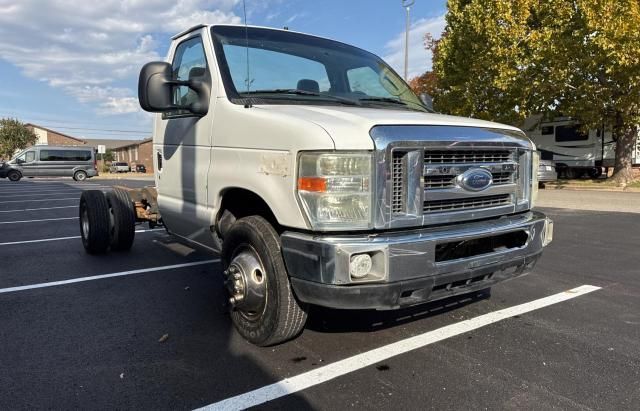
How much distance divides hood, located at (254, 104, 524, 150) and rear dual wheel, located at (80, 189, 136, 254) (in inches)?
140

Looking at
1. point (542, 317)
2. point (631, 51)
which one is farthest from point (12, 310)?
point (631, 51)

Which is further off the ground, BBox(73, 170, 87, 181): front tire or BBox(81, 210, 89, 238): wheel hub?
BBox(73, 170, 87, 181): front tire

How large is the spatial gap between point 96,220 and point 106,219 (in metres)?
0.12

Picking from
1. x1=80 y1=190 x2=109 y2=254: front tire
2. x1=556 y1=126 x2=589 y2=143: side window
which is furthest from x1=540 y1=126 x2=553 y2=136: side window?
x1=80 y1=190 x2=109 y2=254: front tire

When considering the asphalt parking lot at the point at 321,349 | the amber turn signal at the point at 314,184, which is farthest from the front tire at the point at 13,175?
the amber turn signal at the point at 314,184

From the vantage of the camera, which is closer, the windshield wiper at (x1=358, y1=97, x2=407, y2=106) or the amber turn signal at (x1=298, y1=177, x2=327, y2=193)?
the amber turn signal at (x1=298, y1=177, x2=327, y2=193)

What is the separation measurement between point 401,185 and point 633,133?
22.0 m

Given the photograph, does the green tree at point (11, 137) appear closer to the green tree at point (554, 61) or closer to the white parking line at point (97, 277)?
the green tree at point (554, 61)

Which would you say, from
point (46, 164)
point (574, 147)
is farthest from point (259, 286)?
point (46, 164)

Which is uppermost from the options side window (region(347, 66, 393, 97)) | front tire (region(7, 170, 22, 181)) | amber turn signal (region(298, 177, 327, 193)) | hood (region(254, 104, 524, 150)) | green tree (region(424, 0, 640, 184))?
green tree (region(424, 0, 640, 184))

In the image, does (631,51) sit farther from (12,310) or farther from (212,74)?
(12,310)

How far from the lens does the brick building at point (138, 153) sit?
252 feet

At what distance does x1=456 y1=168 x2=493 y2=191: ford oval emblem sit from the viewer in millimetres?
3027

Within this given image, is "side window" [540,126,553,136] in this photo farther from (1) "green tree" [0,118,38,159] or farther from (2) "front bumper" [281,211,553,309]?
(1) "green tree" [0,118,38,159]
